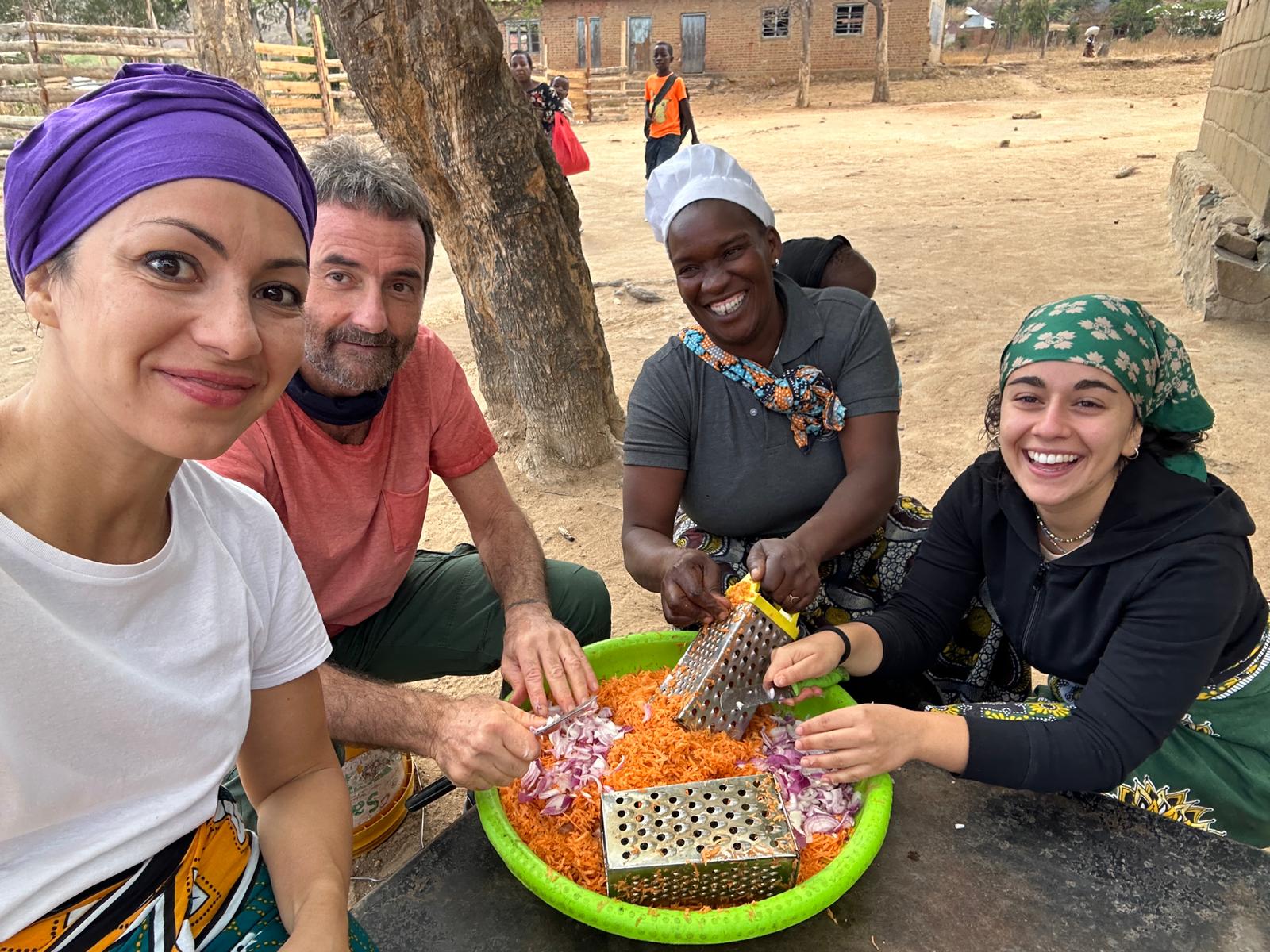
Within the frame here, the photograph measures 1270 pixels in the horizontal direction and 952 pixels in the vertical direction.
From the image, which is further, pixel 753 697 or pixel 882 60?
pixel 882 60

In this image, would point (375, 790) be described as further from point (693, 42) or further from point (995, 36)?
point (995, 36)

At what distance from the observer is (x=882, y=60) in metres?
24.4

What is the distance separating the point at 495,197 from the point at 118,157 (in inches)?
121

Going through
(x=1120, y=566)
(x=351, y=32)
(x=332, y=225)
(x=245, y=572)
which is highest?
(x=351, y=32)

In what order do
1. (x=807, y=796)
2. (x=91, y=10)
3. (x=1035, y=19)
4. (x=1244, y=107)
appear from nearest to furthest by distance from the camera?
(x=807, y=796) → (x=1244, y=107) → (x=1035, y=19) → (x=91, y=10)

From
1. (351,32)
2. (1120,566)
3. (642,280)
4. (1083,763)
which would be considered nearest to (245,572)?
(1083,763)

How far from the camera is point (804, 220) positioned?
10.9 m

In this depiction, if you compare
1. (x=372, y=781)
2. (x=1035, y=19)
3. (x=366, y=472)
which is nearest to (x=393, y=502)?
(x=366, y=472)

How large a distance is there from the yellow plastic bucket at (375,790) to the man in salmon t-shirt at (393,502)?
0.27 meters

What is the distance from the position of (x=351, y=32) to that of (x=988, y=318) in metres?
5.23

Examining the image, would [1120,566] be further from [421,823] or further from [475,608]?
[421,823]

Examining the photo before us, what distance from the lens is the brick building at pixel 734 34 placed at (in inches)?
1089

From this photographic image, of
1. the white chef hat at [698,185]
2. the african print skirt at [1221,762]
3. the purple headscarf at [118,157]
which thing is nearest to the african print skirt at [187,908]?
the purple headscarf at [118,157]

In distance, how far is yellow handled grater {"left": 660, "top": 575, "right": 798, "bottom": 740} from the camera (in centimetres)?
179
